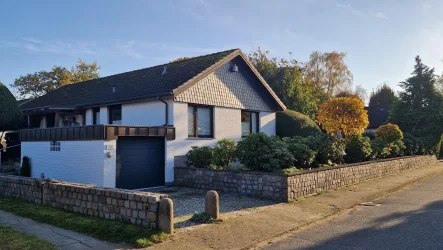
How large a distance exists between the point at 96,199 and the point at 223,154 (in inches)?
255

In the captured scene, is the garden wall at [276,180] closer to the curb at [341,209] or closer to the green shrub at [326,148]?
the green shrub at [326,148]

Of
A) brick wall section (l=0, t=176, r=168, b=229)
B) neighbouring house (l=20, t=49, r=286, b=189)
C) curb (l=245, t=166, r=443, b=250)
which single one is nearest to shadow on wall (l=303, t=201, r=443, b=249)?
curb (l=245, t=166, r=443, b=250)

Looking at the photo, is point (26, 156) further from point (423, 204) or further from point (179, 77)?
point (423, 204)

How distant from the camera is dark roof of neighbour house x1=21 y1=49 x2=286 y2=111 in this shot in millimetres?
16250

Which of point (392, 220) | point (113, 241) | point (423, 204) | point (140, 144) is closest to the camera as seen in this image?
point (113, 241)

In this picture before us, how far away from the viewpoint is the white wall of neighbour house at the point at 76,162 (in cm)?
1243

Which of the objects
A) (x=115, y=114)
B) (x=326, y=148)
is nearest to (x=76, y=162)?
(x=115, y=114)

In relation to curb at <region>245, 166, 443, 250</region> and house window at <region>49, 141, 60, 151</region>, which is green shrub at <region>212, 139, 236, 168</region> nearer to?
curb at <region>245, 166, 443, 250</region>

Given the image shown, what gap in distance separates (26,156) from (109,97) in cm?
462

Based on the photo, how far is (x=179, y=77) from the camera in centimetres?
1708

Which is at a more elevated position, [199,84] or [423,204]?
[199,84]

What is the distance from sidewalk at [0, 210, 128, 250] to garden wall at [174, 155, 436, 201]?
579 centimetres

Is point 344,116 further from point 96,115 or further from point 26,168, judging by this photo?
point 26,168

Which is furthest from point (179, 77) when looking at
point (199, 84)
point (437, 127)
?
point (437, 127)
